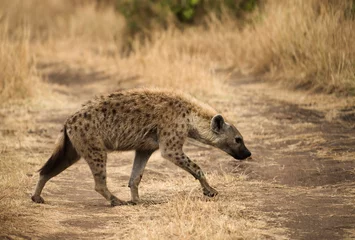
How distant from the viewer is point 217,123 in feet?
20.0

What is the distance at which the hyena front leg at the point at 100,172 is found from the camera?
Answer: 5.68 metres

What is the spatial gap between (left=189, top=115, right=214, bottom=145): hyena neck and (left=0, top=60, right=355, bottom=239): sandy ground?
45 cm

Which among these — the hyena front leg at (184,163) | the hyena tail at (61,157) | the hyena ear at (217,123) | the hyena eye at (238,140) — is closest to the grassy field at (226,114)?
the hyena front leg at (184,163)

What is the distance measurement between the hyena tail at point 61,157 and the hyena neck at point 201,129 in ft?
3.18

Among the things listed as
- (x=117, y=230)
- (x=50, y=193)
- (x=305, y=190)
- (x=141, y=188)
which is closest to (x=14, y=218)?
(x=117, y=230)

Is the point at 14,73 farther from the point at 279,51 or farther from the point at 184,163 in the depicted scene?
the point at 184,163

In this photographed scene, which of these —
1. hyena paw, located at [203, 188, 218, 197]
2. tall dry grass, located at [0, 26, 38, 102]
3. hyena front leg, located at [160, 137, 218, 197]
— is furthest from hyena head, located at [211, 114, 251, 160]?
tall dry grass, located at [0, 26, 38, 102]

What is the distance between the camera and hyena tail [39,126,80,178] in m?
5.73

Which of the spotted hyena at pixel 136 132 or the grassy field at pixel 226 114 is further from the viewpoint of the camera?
the spotted hyena at pixel 136 132

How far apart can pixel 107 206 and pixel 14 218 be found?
928 millimetres

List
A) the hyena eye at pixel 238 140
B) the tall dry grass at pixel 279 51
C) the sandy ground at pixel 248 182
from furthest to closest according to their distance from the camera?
the tall dry grass at pixel 279 51 → the hyena eye at pixel 238 140 → the sandy ground at pixel 248 182

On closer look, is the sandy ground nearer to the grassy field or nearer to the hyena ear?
the grassy field

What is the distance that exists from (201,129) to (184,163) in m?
0.39

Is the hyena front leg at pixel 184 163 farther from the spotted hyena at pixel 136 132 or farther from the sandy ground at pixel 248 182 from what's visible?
the sandy ground at pixel 248 182
